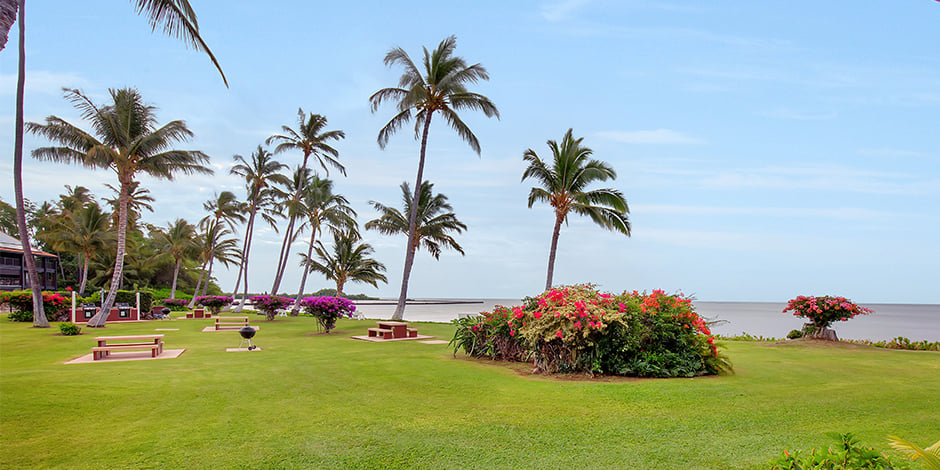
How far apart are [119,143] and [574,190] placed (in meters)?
18.0

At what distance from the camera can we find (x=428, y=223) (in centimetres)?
2692

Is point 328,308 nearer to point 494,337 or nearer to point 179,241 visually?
point 494,337

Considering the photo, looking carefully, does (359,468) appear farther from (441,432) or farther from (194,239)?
(194,239)

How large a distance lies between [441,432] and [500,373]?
3.79m

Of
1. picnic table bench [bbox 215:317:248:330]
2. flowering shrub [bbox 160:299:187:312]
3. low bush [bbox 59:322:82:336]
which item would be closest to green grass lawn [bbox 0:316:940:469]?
low bush [bbox 59:322:82:336]

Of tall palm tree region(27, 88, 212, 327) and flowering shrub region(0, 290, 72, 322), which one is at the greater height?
tall palm tree region(27, 88, 212, 327)

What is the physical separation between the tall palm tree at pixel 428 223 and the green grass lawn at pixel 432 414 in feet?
57.6

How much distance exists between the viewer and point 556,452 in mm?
4133

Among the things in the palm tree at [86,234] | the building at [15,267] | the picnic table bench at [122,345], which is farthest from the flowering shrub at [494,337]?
the building at [15,267]

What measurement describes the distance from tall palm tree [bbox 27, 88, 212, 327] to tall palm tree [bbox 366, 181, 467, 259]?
10.4 meters

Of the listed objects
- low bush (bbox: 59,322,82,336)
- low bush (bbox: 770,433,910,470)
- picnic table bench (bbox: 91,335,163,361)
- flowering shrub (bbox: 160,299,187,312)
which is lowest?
flowering shrub (bbox: 160,299,187,312)

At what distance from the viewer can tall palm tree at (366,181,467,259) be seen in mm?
26688

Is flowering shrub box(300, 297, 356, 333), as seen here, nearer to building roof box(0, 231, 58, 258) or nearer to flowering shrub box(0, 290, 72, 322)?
flowering shrub box(0, 290, 72, 322)

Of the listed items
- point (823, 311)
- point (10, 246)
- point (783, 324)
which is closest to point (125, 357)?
point (823, 311)
